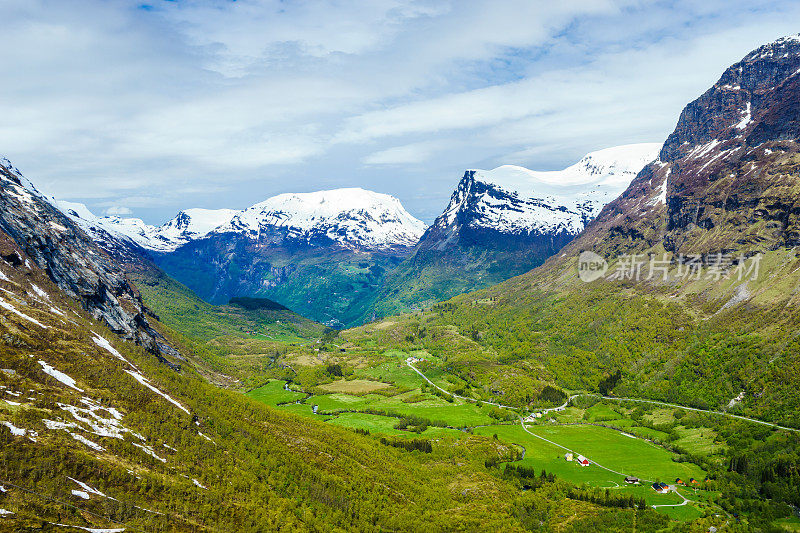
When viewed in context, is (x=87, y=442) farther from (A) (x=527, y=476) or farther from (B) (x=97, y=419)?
(A) (x=527, y=476)

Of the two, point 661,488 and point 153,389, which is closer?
point 153,389

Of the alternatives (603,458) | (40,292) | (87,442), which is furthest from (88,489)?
(603,458)

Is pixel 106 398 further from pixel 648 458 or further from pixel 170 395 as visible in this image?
pixel 648 458

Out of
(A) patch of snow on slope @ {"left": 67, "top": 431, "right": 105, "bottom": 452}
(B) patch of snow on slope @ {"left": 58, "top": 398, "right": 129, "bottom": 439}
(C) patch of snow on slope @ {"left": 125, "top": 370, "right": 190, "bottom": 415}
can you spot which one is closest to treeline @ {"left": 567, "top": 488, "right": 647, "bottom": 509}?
(C) patch of snow on slope @ {"left": 125, "top": 370, "right": 190, "bottom": 415}

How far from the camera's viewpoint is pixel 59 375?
255 ft

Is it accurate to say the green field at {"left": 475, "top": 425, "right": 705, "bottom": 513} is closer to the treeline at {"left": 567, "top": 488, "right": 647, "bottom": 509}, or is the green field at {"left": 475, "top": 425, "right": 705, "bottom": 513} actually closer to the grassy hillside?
the treeline at {"left": 567, "top": 488, "right": 647, "bottom": 509}

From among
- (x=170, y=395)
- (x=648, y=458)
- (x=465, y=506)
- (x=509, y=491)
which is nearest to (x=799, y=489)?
(x=648, y=458)

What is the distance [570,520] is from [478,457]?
48.0 metres

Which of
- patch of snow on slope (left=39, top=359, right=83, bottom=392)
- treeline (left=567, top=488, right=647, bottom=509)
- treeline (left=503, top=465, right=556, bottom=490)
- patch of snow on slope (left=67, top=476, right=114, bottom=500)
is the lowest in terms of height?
treeline (left=503, top=465, right=556, bottom=490)

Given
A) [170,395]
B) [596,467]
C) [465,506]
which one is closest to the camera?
[170,395]

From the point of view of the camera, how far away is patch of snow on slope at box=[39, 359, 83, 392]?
3004 inches

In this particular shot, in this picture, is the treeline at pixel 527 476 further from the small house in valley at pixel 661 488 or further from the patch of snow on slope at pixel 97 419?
the patch of snow on slope at pixel 97 419

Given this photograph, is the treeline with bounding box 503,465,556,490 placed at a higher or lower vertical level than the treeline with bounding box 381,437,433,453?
higher

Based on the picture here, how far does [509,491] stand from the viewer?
433 feet
